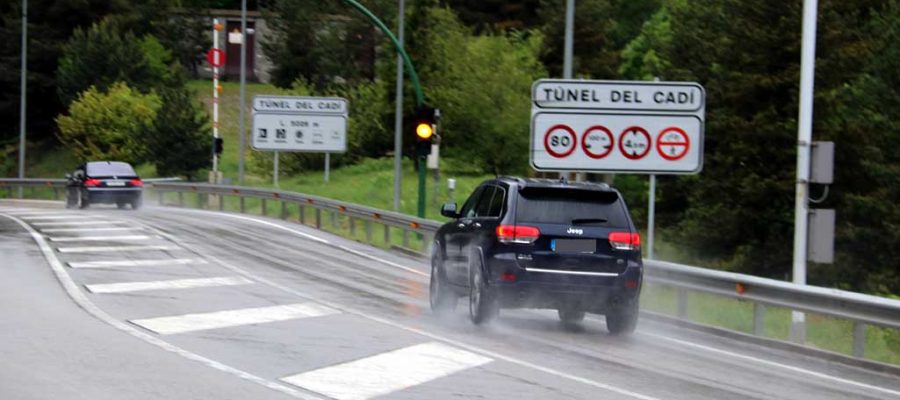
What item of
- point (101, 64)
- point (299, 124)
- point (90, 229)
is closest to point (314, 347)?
point (90, 229)

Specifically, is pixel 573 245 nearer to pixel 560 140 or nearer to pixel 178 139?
pixel 560 140

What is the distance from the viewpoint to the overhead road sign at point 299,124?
51.1 meters

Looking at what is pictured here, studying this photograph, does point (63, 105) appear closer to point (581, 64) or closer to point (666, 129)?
point (581, 64)

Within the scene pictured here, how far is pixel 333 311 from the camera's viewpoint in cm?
1655

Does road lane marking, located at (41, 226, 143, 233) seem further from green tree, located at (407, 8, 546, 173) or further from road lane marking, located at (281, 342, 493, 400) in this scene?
green tree, located at (407, 8, 546, 173)

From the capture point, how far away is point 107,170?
45469 mm

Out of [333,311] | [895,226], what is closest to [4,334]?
[333,311]

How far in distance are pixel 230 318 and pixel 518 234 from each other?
3213 millimetres

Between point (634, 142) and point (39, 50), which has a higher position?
point (39, 50)

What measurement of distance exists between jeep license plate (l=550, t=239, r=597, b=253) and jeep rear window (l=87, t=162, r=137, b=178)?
32.1 metres

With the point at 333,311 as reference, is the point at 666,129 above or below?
above

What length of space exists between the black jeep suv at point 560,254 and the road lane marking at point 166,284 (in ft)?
15.4

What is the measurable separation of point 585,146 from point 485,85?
1055 inches

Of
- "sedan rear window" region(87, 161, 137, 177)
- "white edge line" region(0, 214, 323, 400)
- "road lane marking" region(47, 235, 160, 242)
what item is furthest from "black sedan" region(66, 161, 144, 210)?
"white edge line" region(0, 214, 323, 400)
